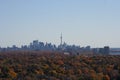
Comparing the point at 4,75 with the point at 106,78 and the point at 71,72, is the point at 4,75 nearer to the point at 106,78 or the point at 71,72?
the point at 71,72

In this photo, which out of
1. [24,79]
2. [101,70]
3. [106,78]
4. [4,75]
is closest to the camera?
[24,79]

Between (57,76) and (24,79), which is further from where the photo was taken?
(57,76)

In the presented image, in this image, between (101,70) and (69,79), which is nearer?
(69,79)

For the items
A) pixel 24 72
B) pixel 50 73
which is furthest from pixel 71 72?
pixel 24 72

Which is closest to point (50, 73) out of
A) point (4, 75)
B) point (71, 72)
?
point (71, 72)

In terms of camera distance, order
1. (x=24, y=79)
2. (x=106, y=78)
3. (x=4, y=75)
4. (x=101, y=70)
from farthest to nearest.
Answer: (x=101, y=70)
(x=4, y=75)
(x=106, y=78)
(x=24, y=79)

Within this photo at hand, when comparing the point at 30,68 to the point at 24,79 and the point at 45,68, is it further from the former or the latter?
Result: the point at 24,79

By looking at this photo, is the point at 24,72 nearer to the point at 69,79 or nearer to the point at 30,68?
the point at 30,68
